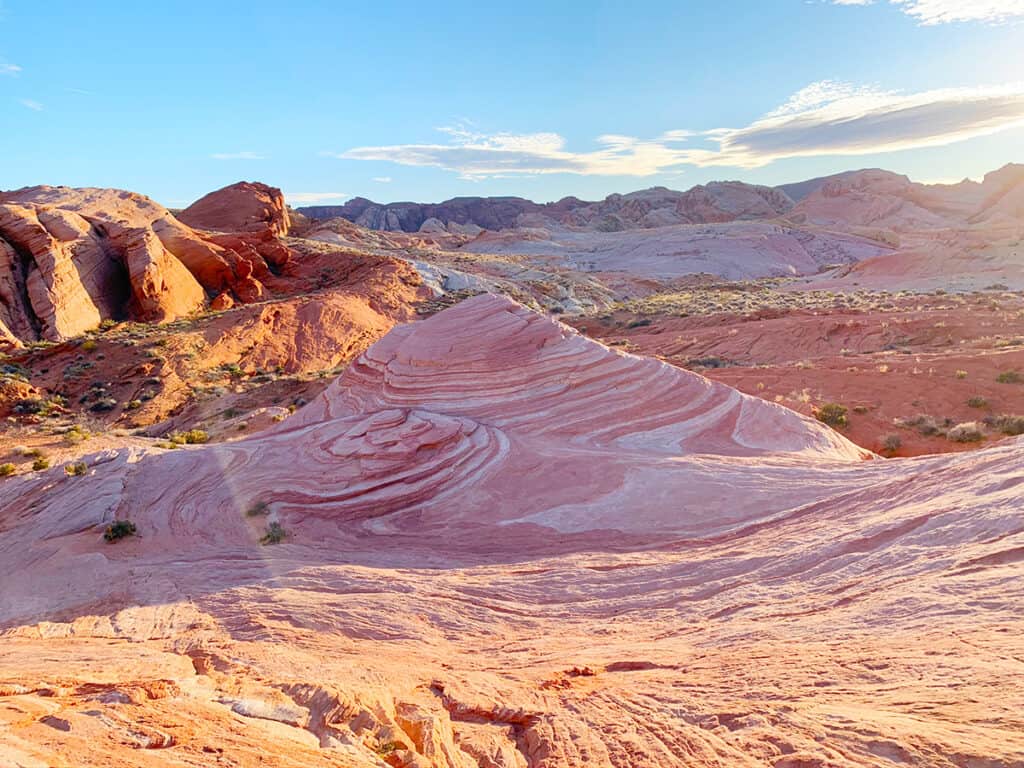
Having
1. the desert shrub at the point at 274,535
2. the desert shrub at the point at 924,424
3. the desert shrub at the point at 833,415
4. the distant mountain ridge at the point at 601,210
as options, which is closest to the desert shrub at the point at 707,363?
the desert shrub at the point at 833,415

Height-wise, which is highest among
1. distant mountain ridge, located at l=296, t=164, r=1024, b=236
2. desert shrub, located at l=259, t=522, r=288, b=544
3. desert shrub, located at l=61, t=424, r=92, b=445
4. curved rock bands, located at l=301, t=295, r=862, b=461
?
distant mountain ridge, located at l=296, t=164, r=1024, b=236

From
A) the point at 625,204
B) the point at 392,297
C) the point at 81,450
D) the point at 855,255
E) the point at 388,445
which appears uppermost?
the point at 625,204

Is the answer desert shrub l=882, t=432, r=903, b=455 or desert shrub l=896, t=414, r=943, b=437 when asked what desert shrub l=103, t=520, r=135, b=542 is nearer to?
desert shrub l=882, t=432, r=903, b=455

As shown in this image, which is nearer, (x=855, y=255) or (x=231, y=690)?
(x=231, y=690)

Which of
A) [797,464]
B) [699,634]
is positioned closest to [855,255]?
[797,464]

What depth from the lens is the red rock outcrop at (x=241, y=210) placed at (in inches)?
2636

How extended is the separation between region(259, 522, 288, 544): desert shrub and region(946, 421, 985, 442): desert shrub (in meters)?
15.6

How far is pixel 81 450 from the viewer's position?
1592 centimetres

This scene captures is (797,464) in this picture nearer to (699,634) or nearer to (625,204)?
(699,634)

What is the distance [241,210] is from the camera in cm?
6869

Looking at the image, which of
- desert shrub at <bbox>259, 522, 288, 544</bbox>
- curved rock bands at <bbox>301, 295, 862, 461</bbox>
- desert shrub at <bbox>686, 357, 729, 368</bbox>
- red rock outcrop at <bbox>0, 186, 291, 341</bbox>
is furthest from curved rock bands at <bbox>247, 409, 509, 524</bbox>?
red rock outcrop at <bbox>0, 186, 291, 341</bbox>

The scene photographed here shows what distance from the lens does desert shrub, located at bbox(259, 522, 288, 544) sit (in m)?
→ 9.65

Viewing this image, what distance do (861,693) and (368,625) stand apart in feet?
15.6

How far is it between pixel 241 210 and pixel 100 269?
34770mm
